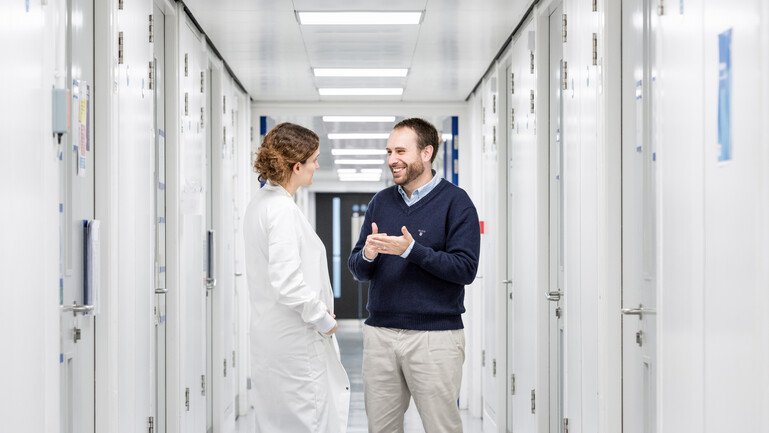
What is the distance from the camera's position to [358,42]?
499 cm

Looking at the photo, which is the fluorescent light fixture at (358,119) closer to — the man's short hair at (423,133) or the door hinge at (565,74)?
the door hinge at (565,74)

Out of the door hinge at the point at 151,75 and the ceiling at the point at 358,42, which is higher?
the ceiling at the point at 358,42

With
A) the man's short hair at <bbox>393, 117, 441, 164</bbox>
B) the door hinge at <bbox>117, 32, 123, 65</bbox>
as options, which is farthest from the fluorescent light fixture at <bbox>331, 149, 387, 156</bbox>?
the man's short hair at <bbox>393, 117, 441, 164</bbox>

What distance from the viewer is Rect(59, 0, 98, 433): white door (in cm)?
265

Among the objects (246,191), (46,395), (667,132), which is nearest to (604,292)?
(667,132)

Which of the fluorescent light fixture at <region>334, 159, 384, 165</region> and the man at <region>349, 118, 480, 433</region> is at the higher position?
the fluorescent light fixture at <region>334, 159, 384, 165</region>

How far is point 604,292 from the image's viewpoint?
9.59 ft

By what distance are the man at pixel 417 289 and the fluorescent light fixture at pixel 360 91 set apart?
146 inches

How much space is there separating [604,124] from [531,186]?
145 cm

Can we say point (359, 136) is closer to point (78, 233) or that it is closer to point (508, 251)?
point (508, 251)

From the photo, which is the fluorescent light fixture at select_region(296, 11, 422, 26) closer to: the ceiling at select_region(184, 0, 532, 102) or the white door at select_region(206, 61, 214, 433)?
the ceiling at select_region(184, 0, 532, 102)

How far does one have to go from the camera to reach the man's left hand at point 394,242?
2627mm

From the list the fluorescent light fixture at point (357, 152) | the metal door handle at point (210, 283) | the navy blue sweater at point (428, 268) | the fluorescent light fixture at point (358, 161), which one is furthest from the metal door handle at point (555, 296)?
the fluorescent light fixture at point (358, 161)

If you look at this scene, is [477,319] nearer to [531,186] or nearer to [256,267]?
[531,186]
